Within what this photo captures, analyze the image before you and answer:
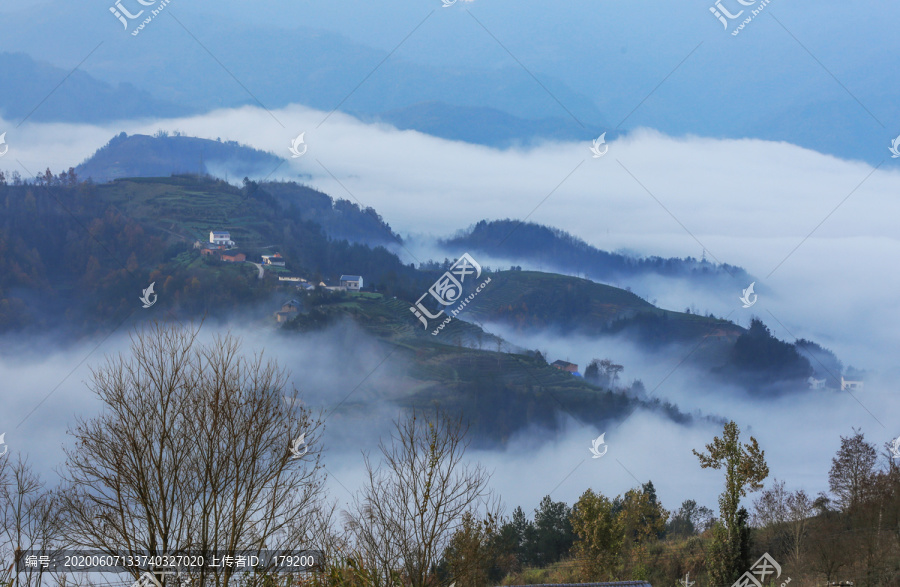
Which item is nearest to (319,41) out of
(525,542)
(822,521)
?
(525,542)

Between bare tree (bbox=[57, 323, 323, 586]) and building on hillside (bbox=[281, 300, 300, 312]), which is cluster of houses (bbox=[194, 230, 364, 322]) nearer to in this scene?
building on hillside (bbox=[281, 300, 300, 312])

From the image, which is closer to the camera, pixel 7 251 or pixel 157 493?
pixel 157 493

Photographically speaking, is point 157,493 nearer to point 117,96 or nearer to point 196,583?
point 196,583

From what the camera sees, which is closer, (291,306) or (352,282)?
(291,306)

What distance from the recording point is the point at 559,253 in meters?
107

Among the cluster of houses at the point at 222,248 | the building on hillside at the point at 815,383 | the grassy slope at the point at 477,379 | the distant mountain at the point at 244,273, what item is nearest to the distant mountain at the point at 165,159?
the distant mountain at the point at 244,273

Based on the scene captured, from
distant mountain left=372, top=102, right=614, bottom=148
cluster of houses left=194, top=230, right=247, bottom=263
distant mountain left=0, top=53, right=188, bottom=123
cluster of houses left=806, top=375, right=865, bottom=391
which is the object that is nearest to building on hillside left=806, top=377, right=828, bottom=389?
cluster of houses left=806, top=375, right=865, bottom=391


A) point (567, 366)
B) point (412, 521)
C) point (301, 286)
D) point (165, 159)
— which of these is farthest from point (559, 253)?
point (412, 521)

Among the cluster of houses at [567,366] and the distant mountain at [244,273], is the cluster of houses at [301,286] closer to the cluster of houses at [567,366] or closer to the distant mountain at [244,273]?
the distant mountain at [244,273]

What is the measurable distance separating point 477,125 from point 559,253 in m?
24.9

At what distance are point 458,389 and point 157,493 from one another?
83.7 m

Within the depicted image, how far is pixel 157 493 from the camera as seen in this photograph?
36.7 ft

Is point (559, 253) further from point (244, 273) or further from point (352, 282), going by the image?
point (244, 273)

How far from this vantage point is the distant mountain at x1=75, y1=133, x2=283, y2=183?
99.9 m
